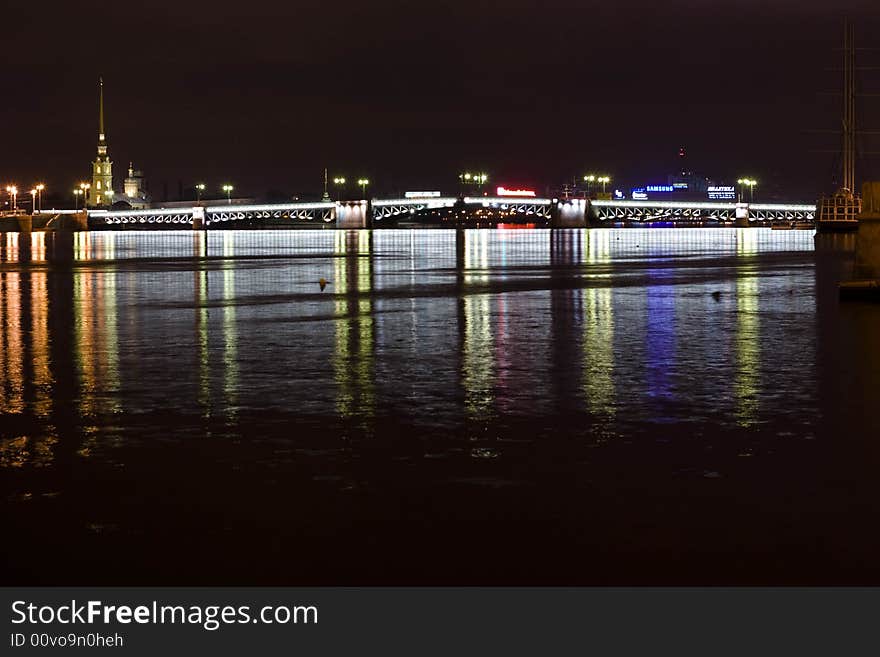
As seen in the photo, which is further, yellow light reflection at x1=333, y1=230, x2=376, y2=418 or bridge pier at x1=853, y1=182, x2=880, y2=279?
bridge pier at x1=853, y1=182, x2=880, y2=279

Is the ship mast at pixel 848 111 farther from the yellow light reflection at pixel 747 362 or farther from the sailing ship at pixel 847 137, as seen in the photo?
the yellow light reflection at pixel 747 362

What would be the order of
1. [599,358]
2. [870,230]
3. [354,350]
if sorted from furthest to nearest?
[870,230]
[354,350]
[599,358]

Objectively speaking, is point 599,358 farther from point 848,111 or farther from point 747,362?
point 848,111

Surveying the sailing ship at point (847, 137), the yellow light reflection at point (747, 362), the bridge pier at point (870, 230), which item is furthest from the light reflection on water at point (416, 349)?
the sailing ship at point (847, 137)

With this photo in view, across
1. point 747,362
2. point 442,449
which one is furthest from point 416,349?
point 442,449

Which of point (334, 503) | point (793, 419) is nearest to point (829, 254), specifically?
point (793, 419)

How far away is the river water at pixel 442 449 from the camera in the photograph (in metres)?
10.8

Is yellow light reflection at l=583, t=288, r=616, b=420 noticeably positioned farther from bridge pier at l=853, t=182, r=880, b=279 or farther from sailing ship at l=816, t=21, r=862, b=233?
sailing ship at l=816, t=21, r=862, b=233

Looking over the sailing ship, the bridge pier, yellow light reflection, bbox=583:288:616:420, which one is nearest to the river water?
yellow light reflection, bbox=583:288:616:420

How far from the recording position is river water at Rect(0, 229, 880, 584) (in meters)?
10.8

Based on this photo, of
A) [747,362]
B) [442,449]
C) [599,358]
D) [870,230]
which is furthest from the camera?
[870,230]

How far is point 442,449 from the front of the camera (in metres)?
15.1
